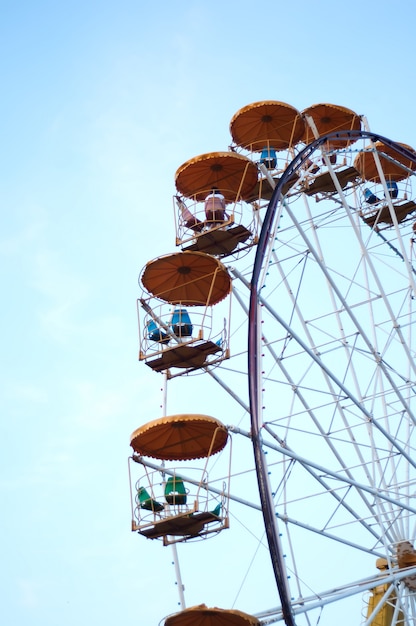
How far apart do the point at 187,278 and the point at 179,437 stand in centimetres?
369

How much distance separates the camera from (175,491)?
68.8 feet

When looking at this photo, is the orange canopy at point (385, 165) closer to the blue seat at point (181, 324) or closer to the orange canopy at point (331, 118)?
the orange canopy at point (331, 118)

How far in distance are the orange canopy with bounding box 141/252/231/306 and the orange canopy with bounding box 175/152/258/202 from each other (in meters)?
2.12

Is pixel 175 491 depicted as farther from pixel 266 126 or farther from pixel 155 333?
pixel 266 126

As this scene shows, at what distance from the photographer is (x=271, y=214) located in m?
19.5

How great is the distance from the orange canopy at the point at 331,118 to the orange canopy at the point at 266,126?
573mm

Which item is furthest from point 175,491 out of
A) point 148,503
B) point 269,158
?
point 269,158

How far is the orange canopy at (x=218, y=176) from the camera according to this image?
24.7m

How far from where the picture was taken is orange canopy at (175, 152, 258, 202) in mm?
24688

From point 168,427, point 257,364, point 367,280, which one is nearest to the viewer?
point 257,364

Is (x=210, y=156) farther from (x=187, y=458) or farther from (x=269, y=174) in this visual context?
(x=187, y=458)

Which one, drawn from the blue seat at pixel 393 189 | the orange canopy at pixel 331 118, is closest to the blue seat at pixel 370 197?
the blue seat at pixel 393 189

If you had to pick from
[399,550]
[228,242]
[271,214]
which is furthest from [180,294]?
[399,550]

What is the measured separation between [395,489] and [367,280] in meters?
5.39
